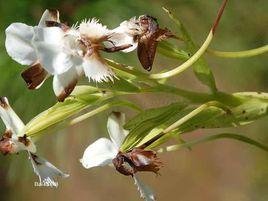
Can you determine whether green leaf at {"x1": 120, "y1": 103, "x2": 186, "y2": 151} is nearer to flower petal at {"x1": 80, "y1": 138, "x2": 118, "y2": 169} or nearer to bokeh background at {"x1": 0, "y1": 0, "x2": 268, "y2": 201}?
flower petal at {"x1": 80, "y1": 138, "x2": 118, "y2": 169}

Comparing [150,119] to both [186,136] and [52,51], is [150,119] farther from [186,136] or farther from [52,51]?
[186,136]

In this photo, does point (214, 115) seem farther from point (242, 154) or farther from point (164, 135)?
point (242, 154)

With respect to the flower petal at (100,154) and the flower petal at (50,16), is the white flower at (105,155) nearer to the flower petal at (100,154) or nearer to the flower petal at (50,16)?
the flower petal at (100,154)

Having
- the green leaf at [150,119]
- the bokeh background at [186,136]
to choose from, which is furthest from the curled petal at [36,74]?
the bokeh background at [186,136]

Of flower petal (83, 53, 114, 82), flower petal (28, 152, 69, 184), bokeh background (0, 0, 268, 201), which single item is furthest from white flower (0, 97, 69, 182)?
bokeh background (0, 0, 268, 201)

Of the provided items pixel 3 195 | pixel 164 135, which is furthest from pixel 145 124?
pixel 3 195

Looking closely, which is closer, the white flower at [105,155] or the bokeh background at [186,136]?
the white flower at [105,155]
